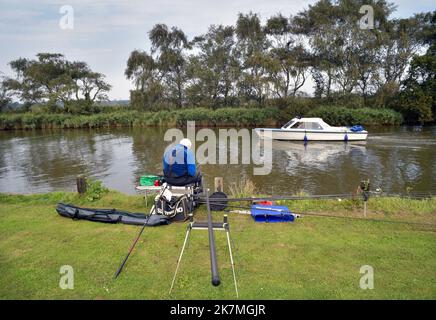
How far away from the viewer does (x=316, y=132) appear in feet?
78.4

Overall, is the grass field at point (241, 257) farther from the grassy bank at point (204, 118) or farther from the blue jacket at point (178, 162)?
the grassy bank at point (204, 118)

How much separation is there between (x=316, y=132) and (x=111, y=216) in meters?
20.0

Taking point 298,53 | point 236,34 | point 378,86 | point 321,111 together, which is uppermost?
point 236,34

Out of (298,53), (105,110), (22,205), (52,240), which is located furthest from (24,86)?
(52,240)

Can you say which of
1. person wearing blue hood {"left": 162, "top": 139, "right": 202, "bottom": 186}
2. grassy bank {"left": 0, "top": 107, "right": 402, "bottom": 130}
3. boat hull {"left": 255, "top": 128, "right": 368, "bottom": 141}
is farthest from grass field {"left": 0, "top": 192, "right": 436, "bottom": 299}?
grassy bank {"left": 0, "top": 107, "right": 402, "bottom": 130}

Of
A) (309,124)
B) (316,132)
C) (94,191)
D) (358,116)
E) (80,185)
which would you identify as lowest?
(94,191)

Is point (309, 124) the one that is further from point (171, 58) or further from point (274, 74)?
point (171, 58)

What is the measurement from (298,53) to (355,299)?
3814cm

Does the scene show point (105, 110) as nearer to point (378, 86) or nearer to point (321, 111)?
point (321, 111)

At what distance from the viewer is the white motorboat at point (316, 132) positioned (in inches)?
917

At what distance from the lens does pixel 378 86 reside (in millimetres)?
37562

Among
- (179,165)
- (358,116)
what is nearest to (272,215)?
(179,165)

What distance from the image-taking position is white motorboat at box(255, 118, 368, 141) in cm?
2330

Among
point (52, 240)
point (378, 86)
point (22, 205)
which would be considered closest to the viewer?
point (52, 240)
